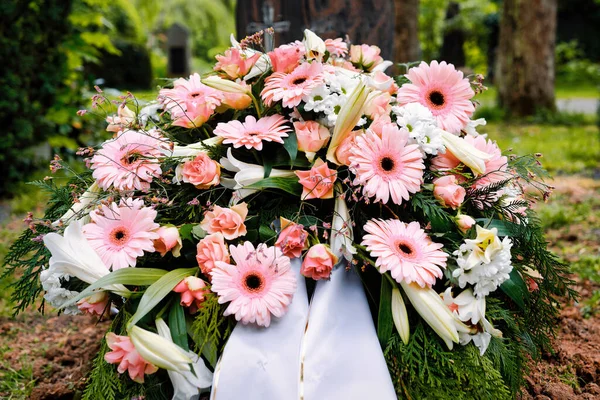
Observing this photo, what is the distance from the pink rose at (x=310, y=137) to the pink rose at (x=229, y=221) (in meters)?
0.24

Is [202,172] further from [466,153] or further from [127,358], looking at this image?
[466,153]

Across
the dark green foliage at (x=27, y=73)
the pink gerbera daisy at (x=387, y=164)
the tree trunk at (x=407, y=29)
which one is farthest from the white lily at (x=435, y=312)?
the tree trunk at (x=407, y=29)

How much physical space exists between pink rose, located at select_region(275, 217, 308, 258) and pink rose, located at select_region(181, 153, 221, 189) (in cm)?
23

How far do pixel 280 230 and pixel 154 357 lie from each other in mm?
487

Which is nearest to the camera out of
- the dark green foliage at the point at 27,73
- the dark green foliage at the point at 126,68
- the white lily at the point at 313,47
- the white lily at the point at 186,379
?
the white lily at the point at 186,379

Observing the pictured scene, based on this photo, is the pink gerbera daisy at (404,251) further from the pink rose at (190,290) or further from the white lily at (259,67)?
the white lily at (259,67)

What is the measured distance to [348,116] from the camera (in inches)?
61.2

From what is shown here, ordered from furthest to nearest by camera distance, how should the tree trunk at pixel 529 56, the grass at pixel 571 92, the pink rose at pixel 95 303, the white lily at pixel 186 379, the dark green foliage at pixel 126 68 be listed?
the dark green foliage at pixel 126 68 → the grass at pixel 571 92 → the tree trunk at pixel 529 56 → the pink rose at pixel 95 303 → the white lily at pixel 186 379

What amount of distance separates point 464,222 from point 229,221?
2.02ft

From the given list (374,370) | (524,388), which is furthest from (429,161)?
(524,388)

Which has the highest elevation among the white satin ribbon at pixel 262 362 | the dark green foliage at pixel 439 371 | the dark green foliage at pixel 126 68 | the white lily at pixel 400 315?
the white lily at pixel 400 315

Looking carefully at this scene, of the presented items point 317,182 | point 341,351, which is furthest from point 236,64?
point 341,351

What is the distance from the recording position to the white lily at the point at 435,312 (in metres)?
1.38

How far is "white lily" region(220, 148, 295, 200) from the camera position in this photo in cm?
156
